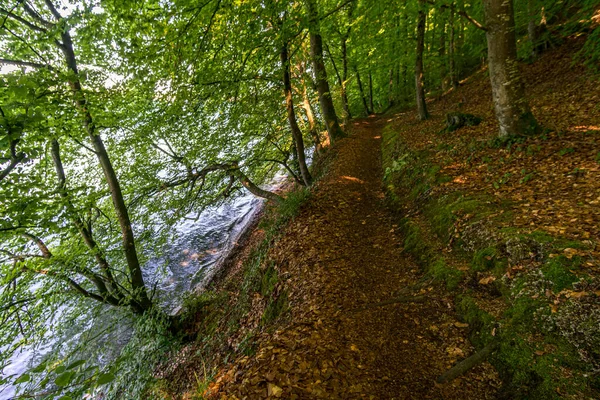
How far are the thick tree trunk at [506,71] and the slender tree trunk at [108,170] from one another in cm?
883

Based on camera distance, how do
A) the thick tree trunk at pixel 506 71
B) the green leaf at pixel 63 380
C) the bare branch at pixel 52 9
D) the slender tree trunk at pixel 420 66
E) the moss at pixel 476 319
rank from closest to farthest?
the green leaf at pixel 63 380 → the moss at pixel 476 319 → the thick tree trunk at pixel 506 71 → the bare branch at pixel 52 9 → the slender tree trunk at pixel 420 66

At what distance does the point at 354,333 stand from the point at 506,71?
6.25 m

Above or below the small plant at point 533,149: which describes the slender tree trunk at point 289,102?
above

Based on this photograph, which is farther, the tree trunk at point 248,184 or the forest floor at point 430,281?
the tree trunk at point 248,184

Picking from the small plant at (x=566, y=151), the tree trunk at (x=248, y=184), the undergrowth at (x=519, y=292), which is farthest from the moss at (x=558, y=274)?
the tree trunk at (x=248, y=184)

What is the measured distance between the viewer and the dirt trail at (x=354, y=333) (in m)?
3.09

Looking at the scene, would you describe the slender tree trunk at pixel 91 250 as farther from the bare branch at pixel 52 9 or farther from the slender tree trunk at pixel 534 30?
the slender tree trunk at pixel 534 30

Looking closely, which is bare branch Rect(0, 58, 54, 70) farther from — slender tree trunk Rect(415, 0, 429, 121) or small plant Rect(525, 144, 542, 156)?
slender tree trunk Rect(415, 0, 429, 121)

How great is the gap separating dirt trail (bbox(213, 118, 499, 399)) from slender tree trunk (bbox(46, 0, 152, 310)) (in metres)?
4.25

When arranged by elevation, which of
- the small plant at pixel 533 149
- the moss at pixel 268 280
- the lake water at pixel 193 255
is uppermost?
the small plant at pixel 533 149

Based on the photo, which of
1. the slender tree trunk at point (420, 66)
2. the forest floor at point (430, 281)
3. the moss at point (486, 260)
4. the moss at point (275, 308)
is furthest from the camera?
the slender tree trunk at point (420, 66)

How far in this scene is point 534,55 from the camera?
38.9 feet

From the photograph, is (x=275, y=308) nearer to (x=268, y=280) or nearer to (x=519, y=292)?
(x=268, y=280)

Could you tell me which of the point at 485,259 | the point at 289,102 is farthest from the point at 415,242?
the point at 289,102
